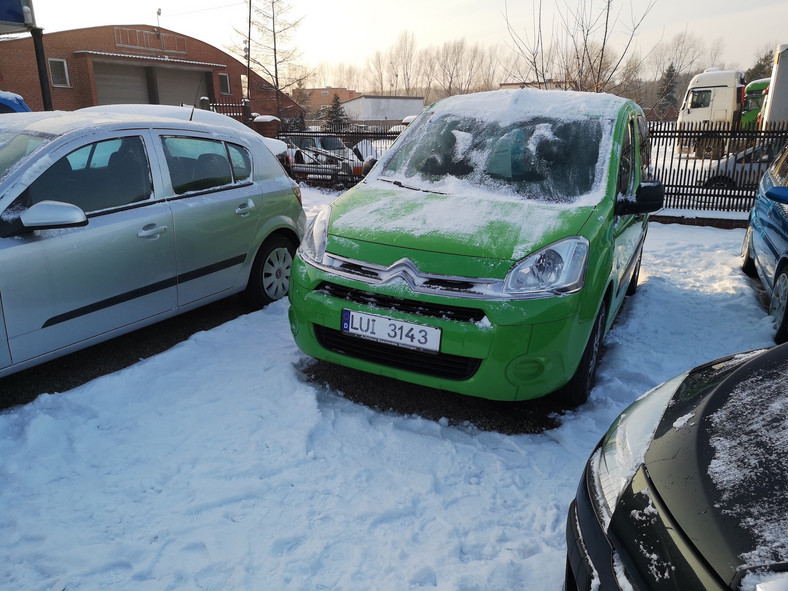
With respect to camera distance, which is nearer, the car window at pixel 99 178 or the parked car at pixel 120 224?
the parked car at pixel 120 224

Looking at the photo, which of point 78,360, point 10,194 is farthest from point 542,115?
point 78,360

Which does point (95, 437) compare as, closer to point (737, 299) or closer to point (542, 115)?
point (542, 115)

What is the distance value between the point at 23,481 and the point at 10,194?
151cm

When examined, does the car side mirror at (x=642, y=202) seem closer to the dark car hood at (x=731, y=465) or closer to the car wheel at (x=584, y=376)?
the car wheel at (x=584, y=376)

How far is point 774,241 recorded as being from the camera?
4.59 m

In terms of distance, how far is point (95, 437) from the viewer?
2.89 meters

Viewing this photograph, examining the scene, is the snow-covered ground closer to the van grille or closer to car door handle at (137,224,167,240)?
the van grille

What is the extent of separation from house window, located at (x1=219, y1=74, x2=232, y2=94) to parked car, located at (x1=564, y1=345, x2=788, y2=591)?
3644cm

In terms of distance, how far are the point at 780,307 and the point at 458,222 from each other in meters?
2.96

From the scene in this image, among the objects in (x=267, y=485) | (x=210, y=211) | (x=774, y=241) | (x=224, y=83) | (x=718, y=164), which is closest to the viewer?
(x=267, y=485)

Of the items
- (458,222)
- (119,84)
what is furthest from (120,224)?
(119,84)

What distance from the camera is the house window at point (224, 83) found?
1345 inches

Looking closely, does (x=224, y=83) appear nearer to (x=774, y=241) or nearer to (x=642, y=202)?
(x=774, y=241)

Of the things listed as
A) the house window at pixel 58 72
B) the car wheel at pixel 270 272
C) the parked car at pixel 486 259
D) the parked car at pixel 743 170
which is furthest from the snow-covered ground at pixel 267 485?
the house window at pixel 58 72
